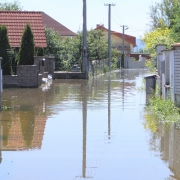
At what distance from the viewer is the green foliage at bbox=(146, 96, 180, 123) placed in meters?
14.1

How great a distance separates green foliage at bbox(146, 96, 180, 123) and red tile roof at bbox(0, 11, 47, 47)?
52.0 feet

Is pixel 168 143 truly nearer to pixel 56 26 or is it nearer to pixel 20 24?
pixel 20 24

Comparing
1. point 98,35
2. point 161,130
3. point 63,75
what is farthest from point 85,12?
point 161,130

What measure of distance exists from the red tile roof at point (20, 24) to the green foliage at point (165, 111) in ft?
52.0

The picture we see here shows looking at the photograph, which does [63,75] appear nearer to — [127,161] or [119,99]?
[119,99]

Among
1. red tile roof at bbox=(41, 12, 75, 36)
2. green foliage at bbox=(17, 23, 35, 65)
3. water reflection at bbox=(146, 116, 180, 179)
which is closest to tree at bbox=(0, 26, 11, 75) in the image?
green foliage at bbox=(17, 23, 35, 65)

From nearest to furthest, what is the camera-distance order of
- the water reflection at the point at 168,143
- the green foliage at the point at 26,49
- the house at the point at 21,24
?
the water reflection at the point at 168,143 → the green foliage at the point at 26,49 → the house at the point at 21,24

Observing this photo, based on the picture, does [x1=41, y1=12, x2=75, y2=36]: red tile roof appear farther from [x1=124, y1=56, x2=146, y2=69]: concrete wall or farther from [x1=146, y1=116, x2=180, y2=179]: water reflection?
[x1=146, y1=116, x2=180, y2=179]: water reflection

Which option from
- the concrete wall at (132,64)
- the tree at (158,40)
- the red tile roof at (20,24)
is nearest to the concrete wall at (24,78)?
the red tile roof at (20,24)

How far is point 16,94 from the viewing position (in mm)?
22891

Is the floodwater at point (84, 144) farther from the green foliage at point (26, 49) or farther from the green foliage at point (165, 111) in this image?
the green foliage at point (26, 49)

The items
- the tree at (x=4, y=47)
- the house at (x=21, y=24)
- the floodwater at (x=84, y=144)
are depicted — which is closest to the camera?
the floodwater at (x=84, y=144)

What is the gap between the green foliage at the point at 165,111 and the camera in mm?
14081

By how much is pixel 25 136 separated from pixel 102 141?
6.07 feet
